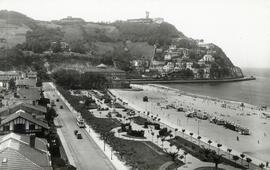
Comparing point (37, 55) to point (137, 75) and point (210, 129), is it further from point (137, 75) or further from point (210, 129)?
point (210, 129)

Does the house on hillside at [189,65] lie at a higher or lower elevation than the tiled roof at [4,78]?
higher

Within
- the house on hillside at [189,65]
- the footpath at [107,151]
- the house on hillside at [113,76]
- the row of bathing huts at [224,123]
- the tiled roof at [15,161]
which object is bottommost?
the row of bathing huts at [224,123]

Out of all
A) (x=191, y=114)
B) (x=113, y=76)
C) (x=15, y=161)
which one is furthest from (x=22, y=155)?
(x=113, y=76)

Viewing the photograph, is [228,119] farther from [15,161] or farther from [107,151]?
[15,161]

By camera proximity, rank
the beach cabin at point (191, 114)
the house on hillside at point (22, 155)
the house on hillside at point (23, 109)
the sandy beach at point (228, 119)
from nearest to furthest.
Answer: the house on hillside at point (22, 155) < the house on hillside at point (23, 109) < the sandy beach at point (228, 119) < the beach cabin at point (191, 114)

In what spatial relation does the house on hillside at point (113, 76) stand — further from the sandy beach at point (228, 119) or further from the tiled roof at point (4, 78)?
the tiled roof at point (4, 78)

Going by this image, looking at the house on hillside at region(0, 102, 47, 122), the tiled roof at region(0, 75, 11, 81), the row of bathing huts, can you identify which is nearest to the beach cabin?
the row of bathing huts

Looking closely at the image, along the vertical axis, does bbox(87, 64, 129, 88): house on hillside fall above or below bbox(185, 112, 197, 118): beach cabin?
above

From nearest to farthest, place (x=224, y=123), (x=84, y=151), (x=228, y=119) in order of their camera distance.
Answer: (x=84, y=151) < (x=224, y=123) < (x=228, y=119)

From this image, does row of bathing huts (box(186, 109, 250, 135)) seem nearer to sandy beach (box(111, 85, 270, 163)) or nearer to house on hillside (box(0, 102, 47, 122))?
sandy beach (box(111, 85, 270, 163))

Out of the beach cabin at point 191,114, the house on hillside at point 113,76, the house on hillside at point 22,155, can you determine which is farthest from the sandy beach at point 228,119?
the house on hillside at point 113,76
